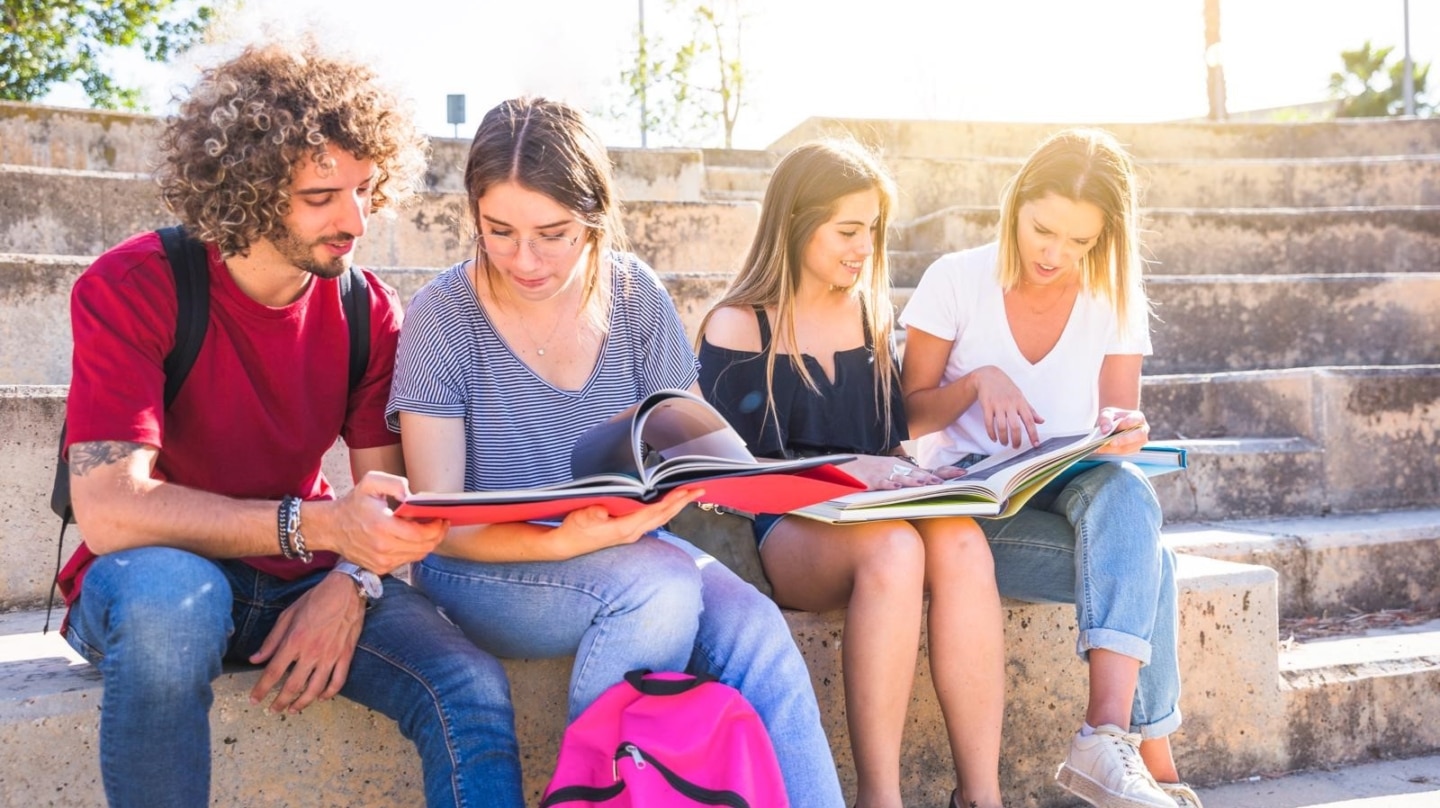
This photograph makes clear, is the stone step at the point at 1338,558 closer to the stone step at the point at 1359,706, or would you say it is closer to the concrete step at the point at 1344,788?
the stone step at the point at 1359,706

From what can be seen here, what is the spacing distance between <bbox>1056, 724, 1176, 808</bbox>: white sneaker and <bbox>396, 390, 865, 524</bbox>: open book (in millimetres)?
758

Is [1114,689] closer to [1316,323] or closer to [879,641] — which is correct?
[879,641]

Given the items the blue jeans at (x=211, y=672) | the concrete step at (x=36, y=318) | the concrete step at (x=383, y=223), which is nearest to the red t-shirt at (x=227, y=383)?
the blue jeans at (x=211, y=672)

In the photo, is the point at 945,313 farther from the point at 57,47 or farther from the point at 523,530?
the point at 57,47

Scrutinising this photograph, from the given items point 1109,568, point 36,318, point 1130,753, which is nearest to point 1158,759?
point 1130,753

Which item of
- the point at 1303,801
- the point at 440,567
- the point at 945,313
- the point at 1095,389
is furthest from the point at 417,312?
the point at 1303,801

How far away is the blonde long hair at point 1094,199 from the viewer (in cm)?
247

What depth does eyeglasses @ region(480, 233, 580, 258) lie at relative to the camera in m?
1.85

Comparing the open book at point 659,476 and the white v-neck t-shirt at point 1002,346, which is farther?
the white v-neck t-shirt at point 1002,346

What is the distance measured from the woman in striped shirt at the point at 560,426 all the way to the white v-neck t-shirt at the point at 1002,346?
73 cm

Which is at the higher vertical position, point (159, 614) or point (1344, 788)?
point (159, 614)

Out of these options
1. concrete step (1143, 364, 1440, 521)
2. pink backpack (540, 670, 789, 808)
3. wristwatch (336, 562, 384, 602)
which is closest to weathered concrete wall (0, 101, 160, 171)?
wristwatch (336, 562, 384, 602)

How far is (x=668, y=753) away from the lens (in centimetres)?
152

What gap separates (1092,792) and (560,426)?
1083 mm
